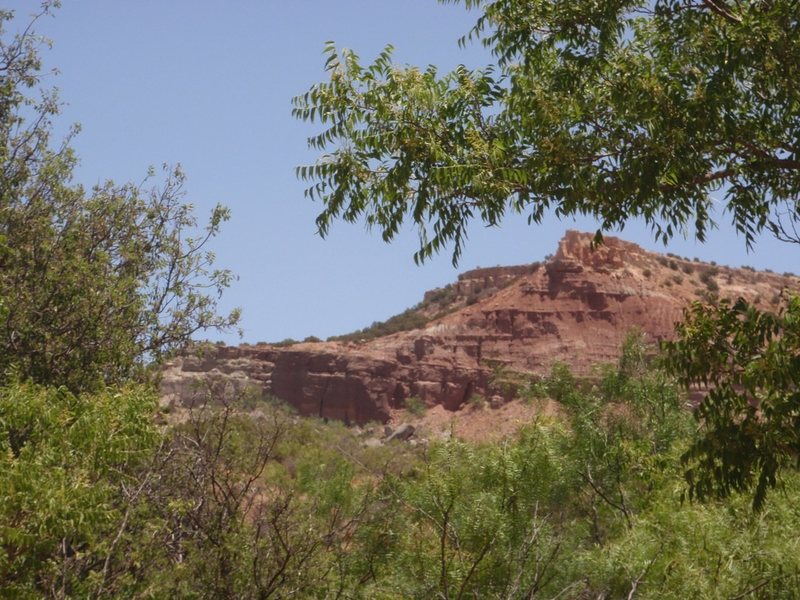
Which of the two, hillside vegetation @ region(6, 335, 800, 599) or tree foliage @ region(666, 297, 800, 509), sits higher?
tree foliage @ region(666, 297, 800, 509)

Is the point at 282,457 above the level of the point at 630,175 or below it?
below

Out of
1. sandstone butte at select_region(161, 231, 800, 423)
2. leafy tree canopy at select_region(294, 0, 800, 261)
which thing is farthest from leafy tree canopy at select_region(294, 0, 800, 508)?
sandstone butte at select_region(161, 231, 800, 423)

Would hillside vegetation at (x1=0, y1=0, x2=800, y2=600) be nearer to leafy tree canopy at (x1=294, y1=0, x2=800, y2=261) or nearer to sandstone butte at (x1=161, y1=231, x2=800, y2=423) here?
leafy tree canopy at (x1=294, y1=0, x2=800, y2=261)

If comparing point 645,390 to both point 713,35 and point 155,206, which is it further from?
point 713,35

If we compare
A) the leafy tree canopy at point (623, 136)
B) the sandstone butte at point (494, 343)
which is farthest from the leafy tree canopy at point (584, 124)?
the sandstone butte at point (494, 343)

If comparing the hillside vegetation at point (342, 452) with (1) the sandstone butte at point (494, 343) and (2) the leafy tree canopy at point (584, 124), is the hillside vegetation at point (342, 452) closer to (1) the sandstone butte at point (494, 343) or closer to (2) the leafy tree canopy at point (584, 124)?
(2) the leafy tree canopy at point (584, 124)

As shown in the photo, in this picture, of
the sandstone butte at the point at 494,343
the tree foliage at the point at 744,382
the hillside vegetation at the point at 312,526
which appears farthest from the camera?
the sandstone butte at the point at 494,343

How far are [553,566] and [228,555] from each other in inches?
145

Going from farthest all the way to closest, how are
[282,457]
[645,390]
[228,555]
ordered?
[282,457] < [645,390] < [228,555]

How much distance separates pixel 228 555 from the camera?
26.1 feet

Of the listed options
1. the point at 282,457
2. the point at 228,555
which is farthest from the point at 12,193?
the point at 282,457

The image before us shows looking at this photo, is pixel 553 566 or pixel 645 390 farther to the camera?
pixel 645 390

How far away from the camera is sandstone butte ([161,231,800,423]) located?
68438 mm

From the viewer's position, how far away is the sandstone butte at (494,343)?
225ft
